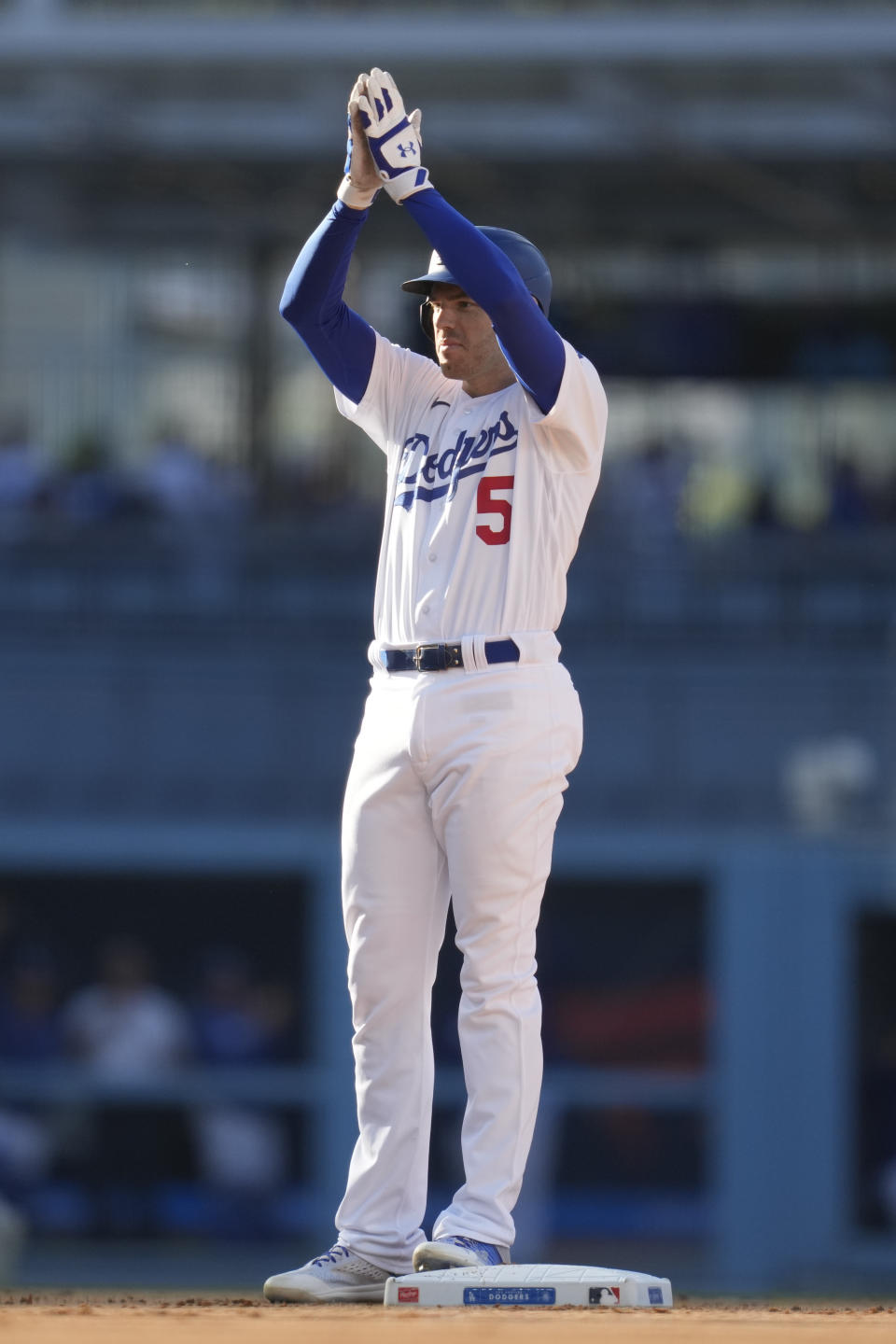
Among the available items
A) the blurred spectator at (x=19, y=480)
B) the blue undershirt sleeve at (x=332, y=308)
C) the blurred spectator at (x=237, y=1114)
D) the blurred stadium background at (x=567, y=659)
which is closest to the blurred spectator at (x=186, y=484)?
the blurred stadium background at (x=567, y=659)

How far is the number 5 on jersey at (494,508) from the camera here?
170 inches

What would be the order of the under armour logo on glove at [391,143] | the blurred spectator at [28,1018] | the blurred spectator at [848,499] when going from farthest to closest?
the blurred spectator at [848,499] < the blurred spectator at [28,1018] < the under armour logo on glove at [391,143]

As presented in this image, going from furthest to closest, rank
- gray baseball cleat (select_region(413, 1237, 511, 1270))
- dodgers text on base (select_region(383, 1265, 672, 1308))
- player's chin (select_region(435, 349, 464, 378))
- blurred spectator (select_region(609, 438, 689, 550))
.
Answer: blurred spectator (select_region(609, 438, 689, 550)) → player's chin (select_region(435, 349, 464, 378)) → gray baseball cleat (select_region(413, 1237, 511, 1270)) → dodgers text on base (select_region(383, 1265, 672, 1308))

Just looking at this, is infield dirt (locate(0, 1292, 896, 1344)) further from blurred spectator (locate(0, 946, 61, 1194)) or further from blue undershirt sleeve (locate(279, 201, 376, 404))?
blurred spectator (locate(0, 946, 61, 1194))

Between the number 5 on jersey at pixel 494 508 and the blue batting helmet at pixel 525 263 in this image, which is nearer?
the number 5 on jersey at pixel 494 508

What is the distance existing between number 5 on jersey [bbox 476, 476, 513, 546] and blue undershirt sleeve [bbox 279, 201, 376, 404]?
41 centimetres

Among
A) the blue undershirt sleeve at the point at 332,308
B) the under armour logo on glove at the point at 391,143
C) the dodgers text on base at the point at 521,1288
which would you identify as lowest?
the dodgers text on base at the point at 521,1288

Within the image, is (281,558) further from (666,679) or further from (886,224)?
(886,224)

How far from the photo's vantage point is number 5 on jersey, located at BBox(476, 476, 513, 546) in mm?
→ 4324

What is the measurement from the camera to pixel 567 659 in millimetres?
12203

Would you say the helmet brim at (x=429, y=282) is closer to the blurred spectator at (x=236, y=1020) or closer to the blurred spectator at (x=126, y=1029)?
the blurred spectator at (x=126, y=1029)

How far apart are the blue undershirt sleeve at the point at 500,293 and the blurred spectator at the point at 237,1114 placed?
301 inches

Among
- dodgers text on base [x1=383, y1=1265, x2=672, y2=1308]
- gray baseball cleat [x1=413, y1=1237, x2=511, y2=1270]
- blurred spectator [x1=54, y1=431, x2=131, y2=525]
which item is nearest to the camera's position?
dodgers text on base [x1=383, y1=1265, x2=672, y2=1308]

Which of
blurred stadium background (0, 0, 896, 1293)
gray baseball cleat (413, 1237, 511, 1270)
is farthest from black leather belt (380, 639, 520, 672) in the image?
blurred stadium background (0, 0, 896, 1293)
